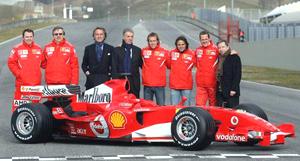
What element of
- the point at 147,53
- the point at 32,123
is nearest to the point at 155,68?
the point at 147,53

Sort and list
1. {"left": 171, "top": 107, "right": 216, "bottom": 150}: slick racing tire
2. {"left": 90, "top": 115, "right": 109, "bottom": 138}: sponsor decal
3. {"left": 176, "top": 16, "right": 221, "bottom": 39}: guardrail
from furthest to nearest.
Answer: {"left": 176, "top": 16, "right": 221, "bottom": 39}: guardrail, {"left": 90, "top": 115, "right": 109, "bottom": 138}: sponsor decal, {"left": 171, "top": 107, "right": 216, "bottom": 150}: slick racing tire

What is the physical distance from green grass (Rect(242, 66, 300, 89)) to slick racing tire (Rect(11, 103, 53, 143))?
17.1 metres

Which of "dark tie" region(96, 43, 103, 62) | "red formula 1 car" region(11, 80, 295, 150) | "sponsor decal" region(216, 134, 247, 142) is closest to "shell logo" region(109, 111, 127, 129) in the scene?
"red formula 1 car" region(11, 80, 295, 150)

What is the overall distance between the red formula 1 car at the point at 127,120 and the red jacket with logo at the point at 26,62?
18.3 inches

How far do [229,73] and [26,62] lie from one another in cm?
360

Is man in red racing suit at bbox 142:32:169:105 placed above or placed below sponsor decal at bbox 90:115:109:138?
above

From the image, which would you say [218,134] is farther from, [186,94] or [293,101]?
[293,101]

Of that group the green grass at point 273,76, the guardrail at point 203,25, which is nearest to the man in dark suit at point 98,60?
the green grass at point 273,76

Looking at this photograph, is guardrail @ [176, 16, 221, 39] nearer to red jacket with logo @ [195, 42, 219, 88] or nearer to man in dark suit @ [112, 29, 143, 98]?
man in dark suit @ [112, 29, 143, 98]

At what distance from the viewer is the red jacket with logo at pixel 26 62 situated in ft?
45.0

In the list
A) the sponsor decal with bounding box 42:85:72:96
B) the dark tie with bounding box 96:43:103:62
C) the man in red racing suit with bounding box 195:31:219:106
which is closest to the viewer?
the sponsor decal with bounding box 42:85:72:96

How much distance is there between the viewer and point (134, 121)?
39.9ft

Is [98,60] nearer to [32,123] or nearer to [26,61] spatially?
[26,61]

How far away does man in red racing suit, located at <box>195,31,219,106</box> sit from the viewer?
13.7 meters
